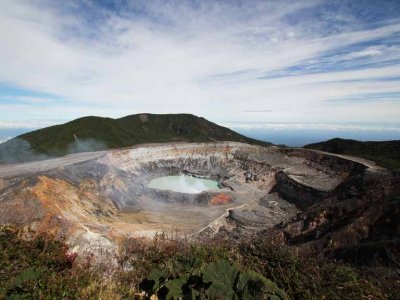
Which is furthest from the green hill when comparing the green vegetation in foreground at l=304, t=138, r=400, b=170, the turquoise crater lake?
the green vegetation in foreground at l=304, t=138, r=400, b=170

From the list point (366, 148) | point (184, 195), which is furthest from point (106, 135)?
point (366, 148)

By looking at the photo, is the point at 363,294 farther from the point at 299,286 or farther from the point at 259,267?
the point at 259,267

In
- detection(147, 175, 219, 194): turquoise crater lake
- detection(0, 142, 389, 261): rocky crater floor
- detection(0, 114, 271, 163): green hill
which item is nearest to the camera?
detection(0, 142, 389, 261): rocky crater floor

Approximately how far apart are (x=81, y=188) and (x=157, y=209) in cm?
1039

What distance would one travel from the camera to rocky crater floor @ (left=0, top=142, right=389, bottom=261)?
92.4 feet

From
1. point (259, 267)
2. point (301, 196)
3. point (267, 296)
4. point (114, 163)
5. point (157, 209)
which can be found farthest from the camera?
point (114, 163)

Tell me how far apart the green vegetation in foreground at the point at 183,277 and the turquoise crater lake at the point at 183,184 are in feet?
161

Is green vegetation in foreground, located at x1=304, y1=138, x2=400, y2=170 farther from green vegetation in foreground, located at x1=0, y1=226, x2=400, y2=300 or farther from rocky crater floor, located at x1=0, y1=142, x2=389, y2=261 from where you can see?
green vegetation in foreground, located at x1=0, y1=226, x2=400, y2=300

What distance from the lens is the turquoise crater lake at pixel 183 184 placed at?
63.1 meters

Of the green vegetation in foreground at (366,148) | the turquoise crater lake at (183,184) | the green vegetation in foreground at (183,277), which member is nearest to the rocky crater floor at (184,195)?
the turquoise crater lake at (183,184)

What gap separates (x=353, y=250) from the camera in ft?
73.0

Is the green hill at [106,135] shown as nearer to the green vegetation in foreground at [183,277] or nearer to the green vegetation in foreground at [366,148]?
the green vegetation in foreground at [366,148]

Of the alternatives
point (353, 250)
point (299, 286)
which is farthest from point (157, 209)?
point (299, 286)

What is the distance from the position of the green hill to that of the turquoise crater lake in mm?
29840
